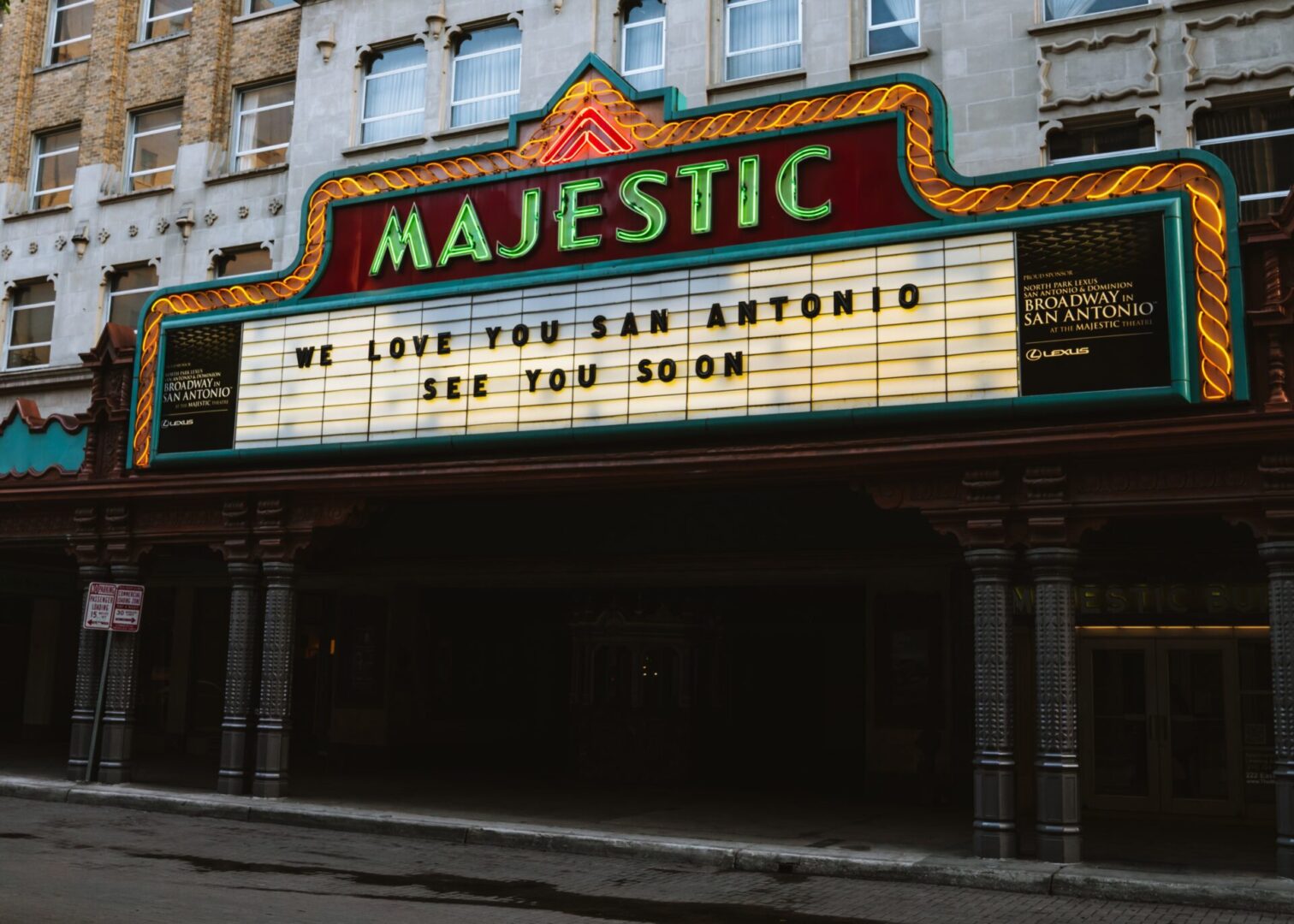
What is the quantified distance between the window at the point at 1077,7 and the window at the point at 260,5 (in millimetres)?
13926

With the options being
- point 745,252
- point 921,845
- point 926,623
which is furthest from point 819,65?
point 921,845

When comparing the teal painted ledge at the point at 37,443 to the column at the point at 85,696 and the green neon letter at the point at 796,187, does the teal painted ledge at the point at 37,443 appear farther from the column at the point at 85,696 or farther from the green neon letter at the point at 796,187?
the green neon letter at the point at 796,187

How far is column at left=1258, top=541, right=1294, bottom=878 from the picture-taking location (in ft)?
37.7

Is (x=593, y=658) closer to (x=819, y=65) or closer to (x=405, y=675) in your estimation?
(x=405, y=675)

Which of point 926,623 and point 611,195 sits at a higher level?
point 611,195

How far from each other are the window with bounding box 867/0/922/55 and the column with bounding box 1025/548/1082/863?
8.68 meters

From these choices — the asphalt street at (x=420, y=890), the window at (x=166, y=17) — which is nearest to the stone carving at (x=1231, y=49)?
the asphalt street at (x=420, y=890)

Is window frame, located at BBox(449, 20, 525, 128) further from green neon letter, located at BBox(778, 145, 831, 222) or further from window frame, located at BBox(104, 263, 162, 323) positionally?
green neon letter, located at BBox(778, 145, 831, 222)

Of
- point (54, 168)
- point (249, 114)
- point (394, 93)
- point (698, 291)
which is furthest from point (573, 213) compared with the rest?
point (54, 168)

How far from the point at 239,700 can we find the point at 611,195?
816 cm

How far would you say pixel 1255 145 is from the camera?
16344mm

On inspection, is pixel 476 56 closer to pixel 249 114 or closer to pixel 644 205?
pixel 249 114

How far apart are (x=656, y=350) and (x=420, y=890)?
20.4ft

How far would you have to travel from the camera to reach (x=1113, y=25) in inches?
672
